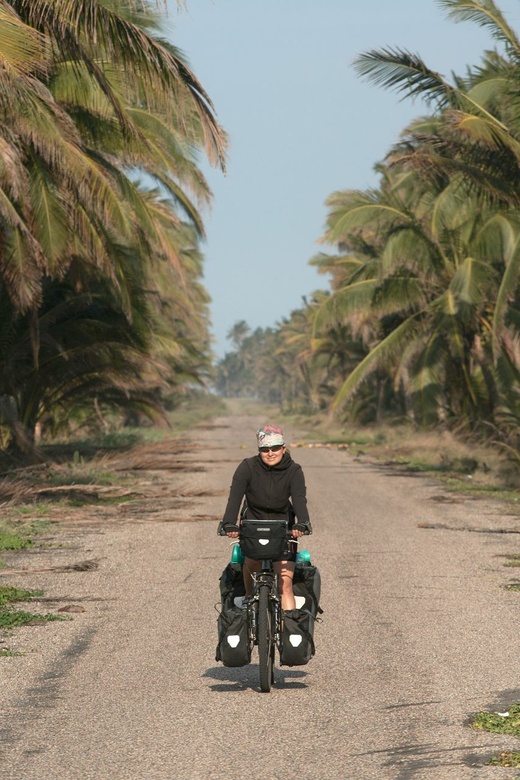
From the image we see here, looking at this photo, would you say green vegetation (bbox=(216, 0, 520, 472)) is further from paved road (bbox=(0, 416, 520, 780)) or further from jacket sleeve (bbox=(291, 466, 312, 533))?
jacket sleeve (bbox=(291, 466, 312, 533))

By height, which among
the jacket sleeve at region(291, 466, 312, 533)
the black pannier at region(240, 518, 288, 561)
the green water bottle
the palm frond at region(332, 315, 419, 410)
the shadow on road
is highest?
the palm frond at region(332, 315, 419, 410)

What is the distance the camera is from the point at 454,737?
643cm

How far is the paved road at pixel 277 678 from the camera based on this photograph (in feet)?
20.1

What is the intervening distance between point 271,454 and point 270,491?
0.25m

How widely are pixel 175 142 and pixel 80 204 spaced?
5.26m

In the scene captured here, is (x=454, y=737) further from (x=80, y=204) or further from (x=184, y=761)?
(x=80, y=204)

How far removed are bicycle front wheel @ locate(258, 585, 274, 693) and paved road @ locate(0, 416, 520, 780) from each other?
0.12 meters

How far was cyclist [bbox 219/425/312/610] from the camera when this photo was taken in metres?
8.15

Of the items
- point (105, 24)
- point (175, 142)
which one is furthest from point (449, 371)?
point (105, 24)

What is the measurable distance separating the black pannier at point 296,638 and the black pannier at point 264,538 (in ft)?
1.35

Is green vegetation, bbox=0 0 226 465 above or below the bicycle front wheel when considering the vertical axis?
above

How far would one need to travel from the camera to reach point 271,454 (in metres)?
8.16

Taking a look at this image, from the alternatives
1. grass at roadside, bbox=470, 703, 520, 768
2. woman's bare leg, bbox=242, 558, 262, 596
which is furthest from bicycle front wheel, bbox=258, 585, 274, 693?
grass at roadside, bbox=470, 703, 520, 768

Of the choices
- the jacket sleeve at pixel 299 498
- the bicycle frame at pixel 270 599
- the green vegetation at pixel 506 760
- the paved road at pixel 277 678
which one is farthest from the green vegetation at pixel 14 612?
the green vegetation at pixel 506 760
